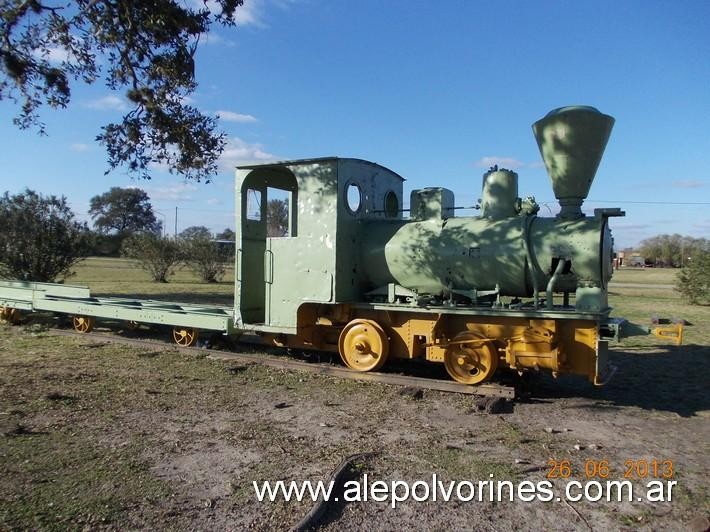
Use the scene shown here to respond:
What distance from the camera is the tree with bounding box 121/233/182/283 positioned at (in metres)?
27.0

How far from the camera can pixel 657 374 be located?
832 cm

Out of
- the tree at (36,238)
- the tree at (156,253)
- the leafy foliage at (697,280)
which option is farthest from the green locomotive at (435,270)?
the tree at (156,253)

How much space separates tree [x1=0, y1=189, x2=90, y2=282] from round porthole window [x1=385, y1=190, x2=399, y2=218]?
13198 millimetres

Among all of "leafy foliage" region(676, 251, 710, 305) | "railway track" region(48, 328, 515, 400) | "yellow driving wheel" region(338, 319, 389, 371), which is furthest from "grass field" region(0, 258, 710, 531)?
"leafy foliage" region(676, 251, 710, 305)

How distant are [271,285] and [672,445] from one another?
559 centimetres

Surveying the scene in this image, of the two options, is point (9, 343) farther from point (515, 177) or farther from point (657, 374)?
point (657, 374)

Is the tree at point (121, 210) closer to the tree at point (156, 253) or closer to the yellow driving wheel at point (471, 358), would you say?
the tree at point (156, 253)

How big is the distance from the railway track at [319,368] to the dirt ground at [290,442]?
0.19 m

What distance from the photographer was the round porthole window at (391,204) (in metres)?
8.82

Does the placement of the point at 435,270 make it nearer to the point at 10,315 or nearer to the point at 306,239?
the point at 306,239

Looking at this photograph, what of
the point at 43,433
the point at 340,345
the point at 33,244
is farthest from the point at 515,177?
the point at 33,244

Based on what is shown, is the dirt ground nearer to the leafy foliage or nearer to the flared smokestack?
the flared smokestack
